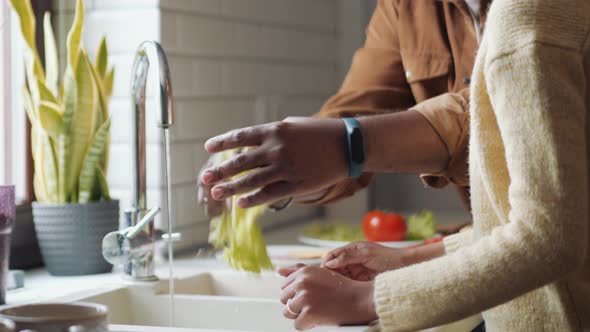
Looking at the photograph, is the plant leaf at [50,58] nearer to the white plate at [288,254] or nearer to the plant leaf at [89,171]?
the plant leaf at [89,171]

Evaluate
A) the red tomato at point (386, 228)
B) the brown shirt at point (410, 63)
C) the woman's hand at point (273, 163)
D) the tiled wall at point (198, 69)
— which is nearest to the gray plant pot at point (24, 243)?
the tiled wall at point (198, 69)

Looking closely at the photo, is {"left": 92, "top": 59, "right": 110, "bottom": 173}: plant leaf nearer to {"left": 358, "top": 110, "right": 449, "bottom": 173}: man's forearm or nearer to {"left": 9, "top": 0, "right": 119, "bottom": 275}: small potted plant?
{"left": 9, "top": 0, "right": 119, "bottom": 275}: small potted plant

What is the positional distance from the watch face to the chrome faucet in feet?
1.66

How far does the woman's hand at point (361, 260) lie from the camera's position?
162 centimetres

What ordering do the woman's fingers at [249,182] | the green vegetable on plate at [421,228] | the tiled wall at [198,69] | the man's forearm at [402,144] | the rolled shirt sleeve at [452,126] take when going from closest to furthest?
the woman's fingers at [249,182]
the man's forearm at [402,144]
the rolled shirt sleeve at [452,126]
the tiled wall at [198,69]
the green vegetable on plate at [421,228]

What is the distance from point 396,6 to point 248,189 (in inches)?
42.7

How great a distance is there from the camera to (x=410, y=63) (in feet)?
7.28

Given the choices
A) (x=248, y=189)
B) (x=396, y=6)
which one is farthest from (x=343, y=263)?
(x=396, y=6)

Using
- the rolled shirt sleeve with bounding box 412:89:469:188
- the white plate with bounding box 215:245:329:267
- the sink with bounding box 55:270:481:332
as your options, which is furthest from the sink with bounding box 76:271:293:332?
the rolled shirt sleeve with bounding box 412:89:469:188

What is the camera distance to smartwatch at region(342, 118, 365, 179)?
150 centimetres

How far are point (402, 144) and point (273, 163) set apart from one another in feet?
1.22

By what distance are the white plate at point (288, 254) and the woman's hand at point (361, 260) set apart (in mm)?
492

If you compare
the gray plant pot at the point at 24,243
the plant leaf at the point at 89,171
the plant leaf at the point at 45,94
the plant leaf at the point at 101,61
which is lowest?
the gray plant pot at the point at 24,243

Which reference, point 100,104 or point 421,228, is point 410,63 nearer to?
A: point 421,228
